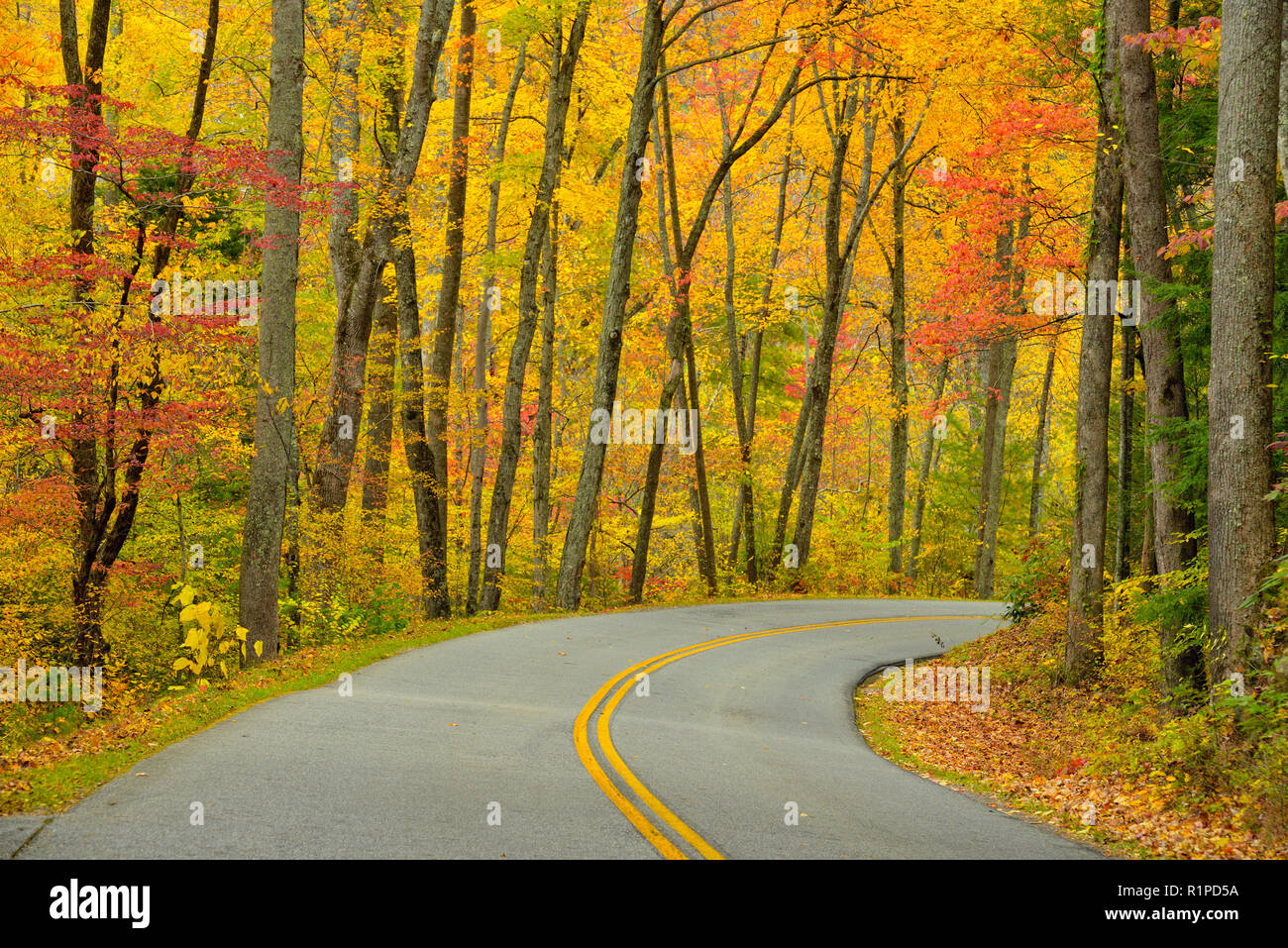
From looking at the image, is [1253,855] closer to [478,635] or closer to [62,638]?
[478,635]

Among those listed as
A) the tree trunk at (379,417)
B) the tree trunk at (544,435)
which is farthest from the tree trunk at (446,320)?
the tree trunk at (544,435)

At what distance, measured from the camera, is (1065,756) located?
1174cm

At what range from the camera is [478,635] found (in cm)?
1672

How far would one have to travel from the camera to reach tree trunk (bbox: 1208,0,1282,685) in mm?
9289

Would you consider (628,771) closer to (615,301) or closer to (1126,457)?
(1126,457)

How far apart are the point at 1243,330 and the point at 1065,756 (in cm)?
533

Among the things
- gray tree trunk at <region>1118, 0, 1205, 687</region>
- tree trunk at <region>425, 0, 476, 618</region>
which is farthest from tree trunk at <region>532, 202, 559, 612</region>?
gray tree trunk at <region>1118, 0, 1205, 687</region>

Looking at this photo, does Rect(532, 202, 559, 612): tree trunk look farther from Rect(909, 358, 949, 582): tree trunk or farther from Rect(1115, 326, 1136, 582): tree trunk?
Rect(909, 358, 949, 582): tree trunk

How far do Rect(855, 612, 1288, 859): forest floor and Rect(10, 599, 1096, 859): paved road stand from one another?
2.19 feet

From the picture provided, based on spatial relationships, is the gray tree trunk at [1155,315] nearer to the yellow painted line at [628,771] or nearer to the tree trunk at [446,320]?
the yellow painted line at [628,771]

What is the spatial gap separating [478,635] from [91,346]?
731cm

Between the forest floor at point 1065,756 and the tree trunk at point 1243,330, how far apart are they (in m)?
1.34

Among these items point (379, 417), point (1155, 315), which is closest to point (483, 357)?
point (379, 417)

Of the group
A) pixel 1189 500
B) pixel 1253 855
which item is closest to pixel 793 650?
pixel 1189 500
